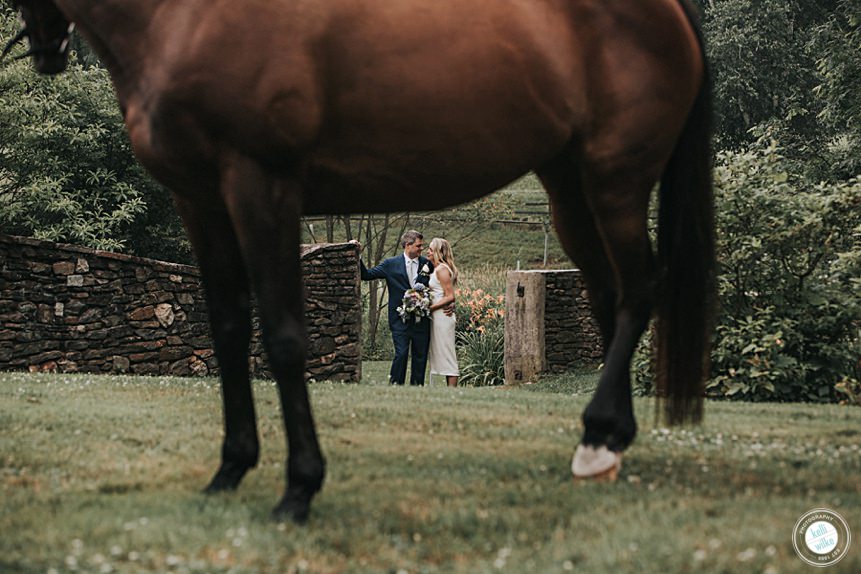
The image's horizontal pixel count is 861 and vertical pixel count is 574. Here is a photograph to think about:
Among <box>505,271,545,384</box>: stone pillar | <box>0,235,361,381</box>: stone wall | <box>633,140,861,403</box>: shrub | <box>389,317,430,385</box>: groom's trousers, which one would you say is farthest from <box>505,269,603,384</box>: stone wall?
<box>633,140,861,403</box>: shrub

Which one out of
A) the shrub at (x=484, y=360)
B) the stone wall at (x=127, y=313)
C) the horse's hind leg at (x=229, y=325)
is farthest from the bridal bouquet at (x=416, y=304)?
the horse's hind leg at (x=229, y=325)

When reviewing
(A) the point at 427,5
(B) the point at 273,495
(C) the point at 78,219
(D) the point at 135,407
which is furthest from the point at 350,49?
(C) the point at 78,219

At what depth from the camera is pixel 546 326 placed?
1516cm

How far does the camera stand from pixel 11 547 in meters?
3.51

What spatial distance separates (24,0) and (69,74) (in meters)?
12.7

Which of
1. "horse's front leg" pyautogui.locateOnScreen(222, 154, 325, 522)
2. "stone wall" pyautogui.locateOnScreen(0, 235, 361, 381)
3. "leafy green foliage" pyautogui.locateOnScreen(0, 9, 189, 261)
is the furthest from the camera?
"leafy green foliage" pyautogui.locateOnScreen(0, 9, 189, 261)

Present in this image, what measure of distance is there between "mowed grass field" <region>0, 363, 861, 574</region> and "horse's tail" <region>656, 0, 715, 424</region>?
1.75 feet

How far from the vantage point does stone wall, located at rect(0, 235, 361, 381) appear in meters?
11.5

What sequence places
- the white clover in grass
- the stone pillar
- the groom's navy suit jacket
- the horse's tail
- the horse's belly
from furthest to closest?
the stone pillar, the groom's navy suit jacket, the horse's tail, the horse's belly, the white clover in grass

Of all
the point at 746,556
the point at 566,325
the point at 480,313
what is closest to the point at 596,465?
the point at 746,556

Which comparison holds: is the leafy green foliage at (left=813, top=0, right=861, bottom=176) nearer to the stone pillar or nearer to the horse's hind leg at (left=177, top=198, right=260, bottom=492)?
the stone pillar

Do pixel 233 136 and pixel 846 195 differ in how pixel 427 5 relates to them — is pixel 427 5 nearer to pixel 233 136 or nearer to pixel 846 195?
pixel 233 136

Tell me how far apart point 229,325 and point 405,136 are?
1.11 metres

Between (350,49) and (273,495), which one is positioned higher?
(350,49)
